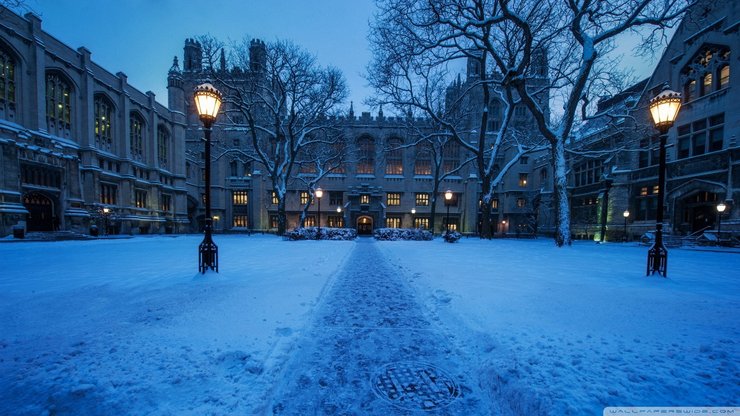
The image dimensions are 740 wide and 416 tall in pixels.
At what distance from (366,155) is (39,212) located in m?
33.5

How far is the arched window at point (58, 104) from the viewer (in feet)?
73.3

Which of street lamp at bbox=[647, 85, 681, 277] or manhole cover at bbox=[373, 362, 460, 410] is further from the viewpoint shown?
street lamp at bbox=[647, 85, 681, 277]

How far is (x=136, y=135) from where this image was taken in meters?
31.9

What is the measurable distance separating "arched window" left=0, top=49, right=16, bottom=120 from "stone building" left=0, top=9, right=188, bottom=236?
0.05 metres

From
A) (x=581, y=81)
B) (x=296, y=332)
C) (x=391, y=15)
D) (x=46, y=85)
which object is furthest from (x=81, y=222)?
(x=581, y=81)

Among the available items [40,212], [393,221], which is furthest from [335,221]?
[40,212]

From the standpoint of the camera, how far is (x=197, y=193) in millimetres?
41938

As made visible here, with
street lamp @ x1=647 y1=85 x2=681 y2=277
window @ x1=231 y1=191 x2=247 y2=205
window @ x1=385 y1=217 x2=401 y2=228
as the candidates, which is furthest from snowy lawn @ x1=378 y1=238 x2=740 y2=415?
window @ x1=231 y1=191 x2=247 y2=205

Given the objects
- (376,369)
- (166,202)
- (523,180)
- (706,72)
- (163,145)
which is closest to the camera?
(376,369)

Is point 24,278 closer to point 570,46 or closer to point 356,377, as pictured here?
point 356,377

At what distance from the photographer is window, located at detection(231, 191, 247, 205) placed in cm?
4081

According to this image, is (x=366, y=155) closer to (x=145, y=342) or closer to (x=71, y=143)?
(x=71, y=143)

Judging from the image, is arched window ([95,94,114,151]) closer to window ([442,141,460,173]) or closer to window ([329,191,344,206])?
window ([329,191,344,206])

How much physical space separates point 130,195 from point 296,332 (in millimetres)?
35312
